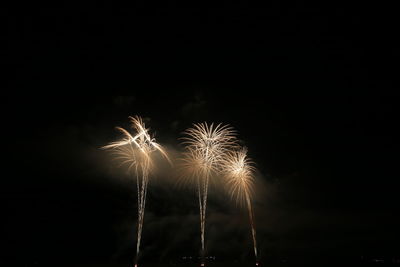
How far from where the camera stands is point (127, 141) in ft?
121

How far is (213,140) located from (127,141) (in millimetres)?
10438

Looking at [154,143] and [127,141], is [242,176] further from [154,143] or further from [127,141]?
[127,141]

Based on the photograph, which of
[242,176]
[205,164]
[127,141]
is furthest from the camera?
[242,176]

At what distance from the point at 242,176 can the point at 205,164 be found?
6.01 metres

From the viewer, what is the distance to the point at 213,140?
139 ft

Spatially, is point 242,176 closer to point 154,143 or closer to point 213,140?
point 213,140

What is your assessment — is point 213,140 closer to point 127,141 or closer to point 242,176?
point 242,176

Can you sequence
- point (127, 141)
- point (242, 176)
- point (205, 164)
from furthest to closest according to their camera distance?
point (242, 176), point (205, 164), point (127, 141)

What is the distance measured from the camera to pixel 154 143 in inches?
1550

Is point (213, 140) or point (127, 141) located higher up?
point (213, 140)

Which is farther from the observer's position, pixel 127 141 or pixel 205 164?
pixel 205 164

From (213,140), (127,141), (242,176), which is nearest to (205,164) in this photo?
(213,140)

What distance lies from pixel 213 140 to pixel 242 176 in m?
6.65

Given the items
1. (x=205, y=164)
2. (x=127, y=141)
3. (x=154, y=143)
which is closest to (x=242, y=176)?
(x=205, y=164)
